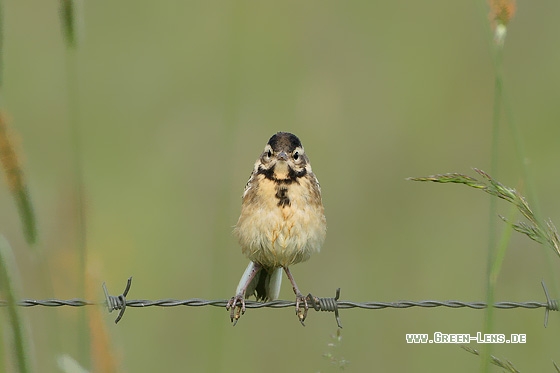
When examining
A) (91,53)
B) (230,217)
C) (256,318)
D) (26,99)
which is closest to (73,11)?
(256,318)

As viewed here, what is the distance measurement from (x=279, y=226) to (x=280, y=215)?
62mm

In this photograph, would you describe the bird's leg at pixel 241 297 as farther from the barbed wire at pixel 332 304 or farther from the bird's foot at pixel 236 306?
the barbed wire at pixel 332 304

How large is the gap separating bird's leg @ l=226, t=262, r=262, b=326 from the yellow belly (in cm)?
17

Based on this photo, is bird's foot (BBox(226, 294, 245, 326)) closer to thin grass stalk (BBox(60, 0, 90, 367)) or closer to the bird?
the bird

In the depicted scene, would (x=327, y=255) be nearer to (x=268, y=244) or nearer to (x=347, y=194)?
(x=347, y=194)

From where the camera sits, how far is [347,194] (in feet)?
23.5

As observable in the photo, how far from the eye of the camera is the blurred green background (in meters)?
6.31

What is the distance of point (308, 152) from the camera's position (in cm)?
760

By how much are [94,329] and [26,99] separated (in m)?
6.75

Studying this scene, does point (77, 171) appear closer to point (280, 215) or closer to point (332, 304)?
point (332, 304)

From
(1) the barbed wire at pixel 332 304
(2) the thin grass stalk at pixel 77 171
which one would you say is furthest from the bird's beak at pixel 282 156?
(2) the thin grass stalk at pixel 77 171

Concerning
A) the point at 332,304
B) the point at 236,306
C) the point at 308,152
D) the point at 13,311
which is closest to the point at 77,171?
the point at 13,311

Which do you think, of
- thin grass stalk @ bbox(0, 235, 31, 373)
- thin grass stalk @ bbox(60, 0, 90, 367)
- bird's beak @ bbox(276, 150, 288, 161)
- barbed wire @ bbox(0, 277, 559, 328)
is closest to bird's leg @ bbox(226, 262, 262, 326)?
barbed wire @ bbox(0, 277, 559, 328)

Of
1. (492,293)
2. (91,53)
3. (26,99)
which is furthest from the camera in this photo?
(91,53)
